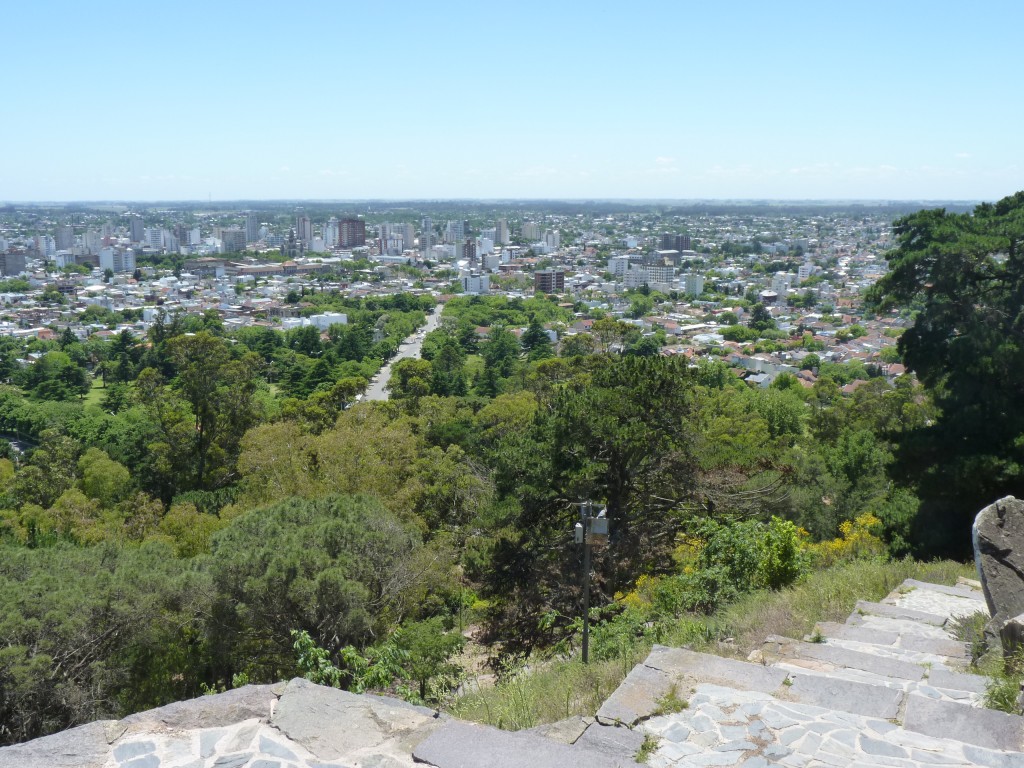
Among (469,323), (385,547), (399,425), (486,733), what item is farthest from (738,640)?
(469,323)

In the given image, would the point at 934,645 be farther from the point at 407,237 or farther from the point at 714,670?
the point at 407,237

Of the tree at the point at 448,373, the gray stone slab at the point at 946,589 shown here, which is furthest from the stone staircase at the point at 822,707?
the tree at the point at 448,373

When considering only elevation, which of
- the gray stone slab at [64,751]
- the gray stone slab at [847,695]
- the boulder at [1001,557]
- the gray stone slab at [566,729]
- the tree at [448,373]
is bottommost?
the tree at [448,373]

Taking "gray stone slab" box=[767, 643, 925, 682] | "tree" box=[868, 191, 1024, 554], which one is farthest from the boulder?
"tree" box=[868, 191, 1024, 554]

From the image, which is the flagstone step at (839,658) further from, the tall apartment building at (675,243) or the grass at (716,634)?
the tall apartment building at (675,243)

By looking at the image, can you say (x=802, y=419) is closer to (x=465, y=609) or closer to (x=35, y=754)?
(x=465, y=609)

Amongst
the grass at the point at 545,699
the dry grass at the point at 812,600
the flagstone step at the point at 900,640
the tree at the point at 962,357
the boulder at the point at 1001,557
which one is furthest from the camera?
the tree at the point at 962,357
